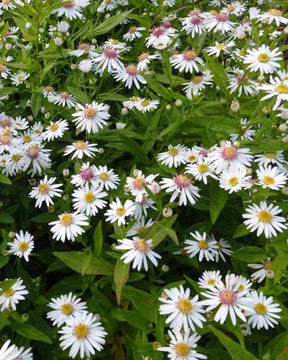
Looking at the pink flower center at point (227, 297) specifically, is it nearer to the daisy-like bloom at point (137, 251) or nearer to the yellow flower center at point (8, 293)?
the daisy-like bloom at point (137, 251)

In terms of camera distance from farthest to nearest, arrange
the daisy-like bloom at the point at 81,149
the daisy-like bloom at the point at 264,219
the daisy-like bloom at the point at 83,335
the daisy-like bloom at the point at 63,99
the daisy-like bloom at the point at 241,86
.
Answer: the daisy-like bloom at the point at 63,99, the daisy-like bloom at the point at 241,86, the daisy-like bloom at the point at 81,149, the daisy-like bloom at the point at 264,219, the daisy-like bloom at the point at 83,335

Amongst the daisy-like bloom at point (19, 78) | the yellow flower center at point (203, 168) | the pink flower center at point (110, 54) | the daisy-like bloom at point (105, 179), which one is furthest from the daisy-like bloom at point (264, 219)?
the daisy-like bloom at point (19, 78)

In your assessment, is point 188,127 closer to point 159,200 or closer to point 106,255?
point 159,200

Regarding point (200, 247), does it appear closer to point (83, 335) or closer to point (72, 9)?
point (83, 335)

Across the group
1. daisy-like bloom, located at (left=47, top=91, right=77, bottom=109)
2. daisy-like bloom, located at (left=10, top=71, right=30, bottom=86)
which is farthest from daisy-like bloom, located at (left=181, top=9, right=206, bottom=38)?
daisy-like bloom, located at (left=10, top=71, right=30, bottom=86)

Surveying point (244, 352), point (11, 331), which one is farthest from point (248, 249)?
point (11, 331)

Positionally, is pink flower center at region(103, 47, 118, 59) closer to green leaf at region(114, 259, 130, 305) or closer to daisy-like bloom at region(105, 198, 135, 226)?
daisy-like bloom at region(105, 198, 135, 226)
